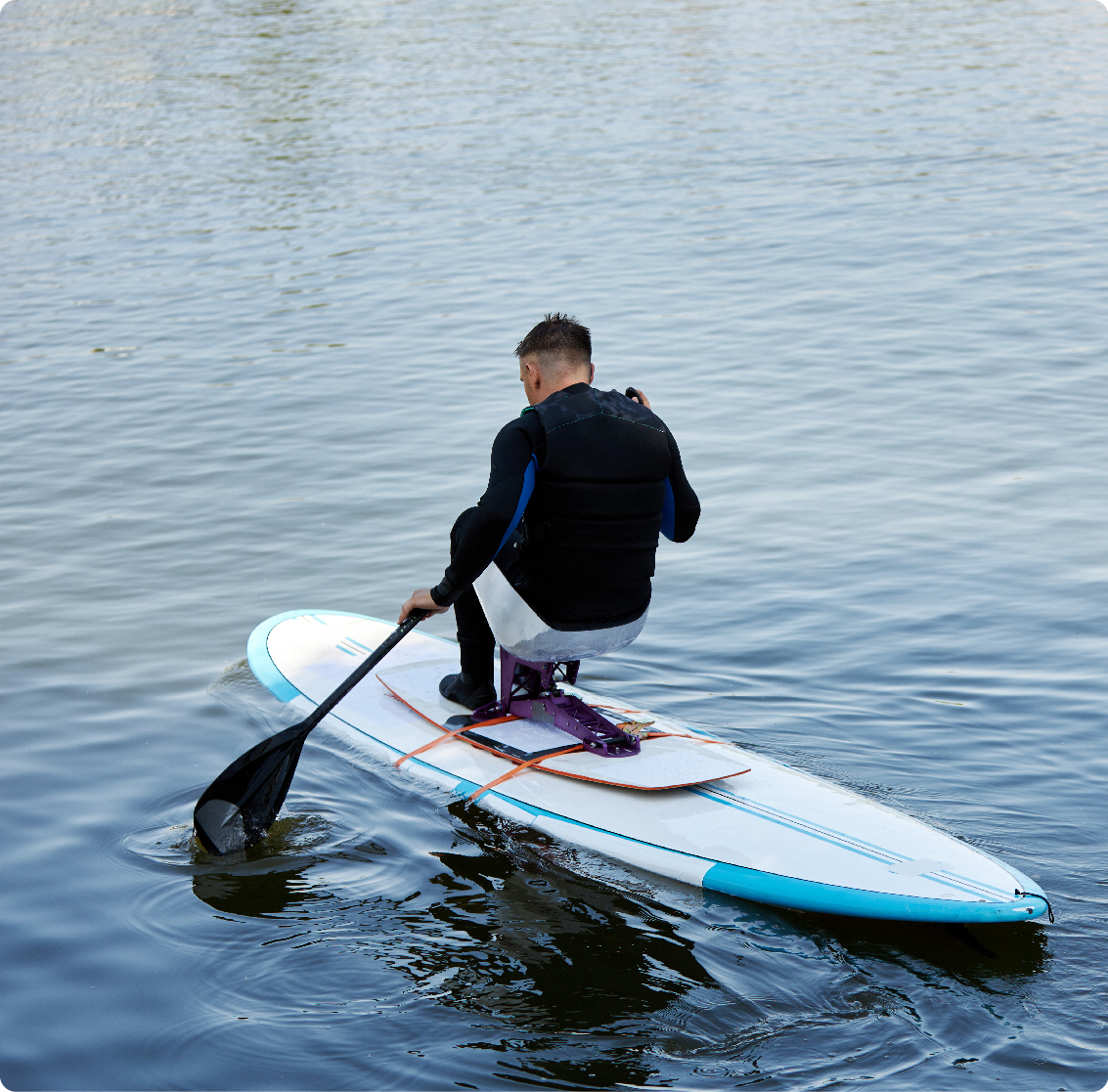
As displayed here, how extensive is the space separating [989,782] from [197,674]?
3787 mm

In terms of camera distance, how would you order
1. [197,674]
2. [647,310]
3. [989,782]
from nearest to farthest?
[989,782] → [197,674] → [647,310]

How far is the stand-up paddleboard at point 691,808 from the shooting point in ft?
14.0

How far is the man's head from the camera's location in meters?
4.95

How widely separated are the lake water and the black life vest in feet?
3.08

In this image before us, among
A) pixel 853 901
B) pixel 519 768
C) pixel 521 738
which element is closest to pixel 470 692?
pixel 521 738

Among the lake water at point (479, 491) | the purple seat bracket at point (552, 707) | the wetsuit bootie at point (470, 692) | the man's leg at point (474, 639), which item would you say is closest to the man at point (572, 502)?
the man's leg at point (474, 639)

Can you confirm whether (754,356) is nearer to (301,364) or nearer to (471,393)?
(471,393)

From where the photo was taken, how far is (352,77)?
25672 millimetres

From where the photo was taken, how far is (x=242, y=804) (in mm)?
5066

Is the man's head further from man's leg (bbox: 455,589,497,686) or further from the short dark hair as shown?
man's leg (bbox: 455,589,497,686)

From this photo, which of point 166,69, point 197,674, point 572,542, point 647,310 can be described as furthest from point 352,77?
point 572,542

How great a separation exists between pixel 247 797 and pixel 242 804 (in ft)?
0.11

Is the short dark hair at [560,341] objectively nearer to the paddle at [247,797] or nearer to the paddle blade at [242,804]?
the paddle at [247,797]

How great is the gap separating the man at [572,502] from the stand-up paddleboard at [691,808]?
59 cm
